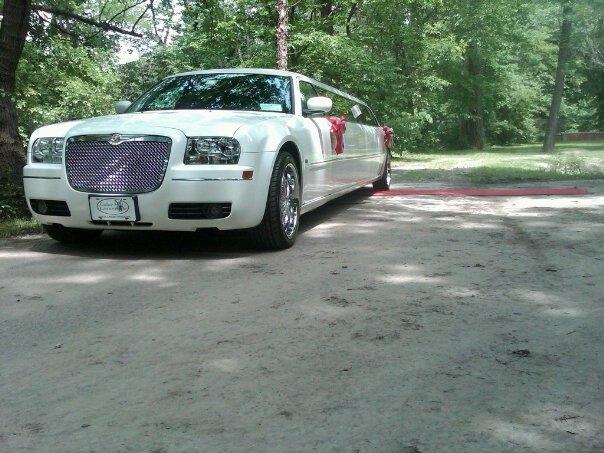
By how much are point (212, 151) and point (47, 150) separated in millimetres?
1448

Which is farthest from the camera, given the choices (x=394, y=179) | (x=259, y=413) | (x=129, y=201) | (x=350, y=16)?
(x=350, y=16)

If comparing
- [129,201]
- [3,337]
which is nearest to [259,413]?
[3,337]

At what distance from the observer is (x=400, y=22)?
80.5 ft

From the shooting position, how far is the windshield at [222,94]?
20.2 ft

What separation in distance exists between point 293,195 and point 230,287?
5.56 feet

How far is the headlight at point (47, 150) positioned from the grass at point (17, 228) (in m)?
1.39

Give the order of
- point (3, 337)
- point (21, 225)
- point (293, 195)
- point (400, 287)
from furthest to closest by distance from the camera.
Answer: point (21, 225)
point (293, 195)
point (400, 287)
point (3, 337)

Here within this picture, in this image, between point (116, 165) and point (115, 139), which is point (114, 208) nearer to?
point (116, 165)

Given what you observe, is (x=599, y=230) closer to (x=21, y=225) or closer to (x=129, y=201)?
(x=129, y=201)

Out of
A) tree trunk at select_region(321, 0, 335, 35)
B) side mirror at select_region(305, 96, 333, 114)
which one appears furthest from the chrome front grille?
tree trunk at select_region(321, 0, 335, 35)

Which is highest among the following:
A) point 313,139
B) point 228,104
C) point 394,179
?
point 228,104

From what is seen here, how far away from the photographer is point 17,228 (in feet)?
21.5

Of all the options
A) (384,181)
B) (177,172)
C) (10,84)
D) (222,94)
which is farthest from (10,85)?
(384,181)

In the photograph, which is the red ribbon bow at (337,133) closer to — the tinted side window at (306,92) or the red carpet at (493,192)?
the tinted side window at (306,92)
